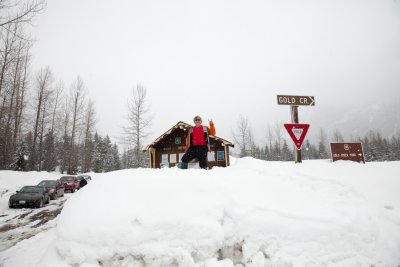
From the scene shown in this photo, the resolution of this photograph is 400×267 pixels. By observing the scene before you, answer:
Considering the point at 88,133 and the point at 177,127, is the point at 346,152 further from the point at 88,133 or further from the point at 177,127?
the point at 88,133

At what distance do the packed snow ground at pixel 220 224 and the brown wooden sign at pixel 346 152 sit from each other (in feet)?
8.65

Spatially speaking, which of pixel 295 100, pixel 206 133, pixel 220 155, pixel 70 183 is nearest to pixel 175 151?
pixel 220 155

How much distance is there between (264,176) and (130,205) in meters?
2.73

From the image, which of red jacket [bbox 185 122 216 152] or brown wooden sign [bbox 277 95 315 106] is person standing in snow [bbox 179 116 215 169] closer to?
red jacket [bbox 185 122 216 152]

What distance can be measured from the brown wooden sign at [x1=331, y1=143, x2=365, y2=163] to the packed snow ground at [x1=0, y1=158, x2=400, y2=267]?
2.64m

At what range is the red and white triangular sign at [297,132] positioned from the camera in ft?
22.9

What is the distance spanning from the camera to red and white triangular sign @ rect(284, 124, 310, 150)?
22.9 feet

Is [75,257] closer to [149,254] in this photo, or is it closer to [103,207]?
[103,207]

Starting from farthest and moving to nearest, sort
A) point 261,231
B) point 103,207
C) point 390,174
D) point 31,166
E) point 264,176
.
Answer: point 31,166 → point 390,174 → point 264,176 → point 103,207 → point 261,231

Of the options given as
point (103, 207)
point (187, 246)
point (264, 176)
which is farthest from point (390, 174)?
point (103, 207)

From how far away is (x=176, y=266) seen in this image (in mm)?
3146

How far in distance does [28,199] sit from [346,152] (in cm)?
1540

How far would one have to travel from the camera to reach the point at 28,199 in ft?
42.7

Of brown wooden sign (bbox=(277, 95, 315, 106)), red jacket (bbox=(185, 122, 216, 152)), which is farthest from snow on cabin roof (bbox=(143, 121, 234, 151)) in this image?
red jacket (bbox=(185, 122, 216, 152))
